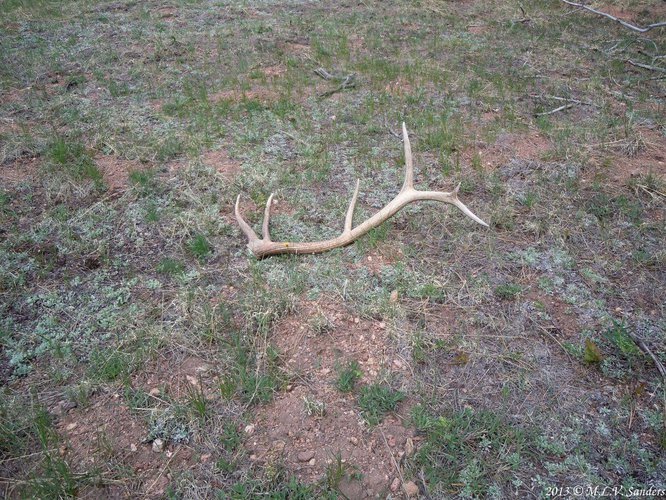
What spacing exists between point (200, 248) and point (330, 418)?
71.5 inches

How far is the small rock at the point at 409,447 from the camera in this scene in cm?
257

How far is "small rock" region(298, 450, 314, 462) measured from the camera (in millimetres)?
2552

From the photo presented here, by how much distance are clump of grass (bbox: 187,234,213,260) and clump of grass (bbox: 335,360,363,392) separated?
156cm

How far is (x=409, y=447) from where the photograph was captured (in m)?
2.60

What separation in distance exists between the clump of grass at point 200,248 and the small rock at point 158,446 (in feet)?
5.21

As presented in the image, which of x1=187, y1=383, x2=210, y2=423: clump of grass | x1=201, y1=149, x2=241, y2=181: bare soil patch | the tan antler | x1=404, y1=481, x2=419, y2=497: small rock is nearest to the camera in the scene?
x1=404, y1=481, x2=419, y2=497: small rock

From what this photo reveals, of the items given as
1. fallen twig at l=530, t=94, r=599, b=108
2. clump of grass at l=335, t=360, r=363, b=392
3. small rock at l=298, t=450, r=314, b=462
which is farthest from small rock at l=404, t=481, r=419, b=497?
fallen twig at l=530, t=94, r=599, b=108

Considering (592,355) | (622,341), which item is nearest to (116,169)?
A: (592,355)

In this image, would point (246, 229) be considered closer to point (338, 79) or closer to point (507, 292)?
point (507, 292)

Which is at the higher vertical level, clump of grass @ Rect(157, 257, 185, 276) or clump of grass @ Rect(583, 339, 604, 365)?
clump of grass @ Rect(157, 257, 185, 276)

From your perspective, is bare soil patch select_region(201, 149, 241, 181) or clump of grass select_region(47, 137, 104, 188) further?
bare soil patch select_region(201, 149, 241, 181)

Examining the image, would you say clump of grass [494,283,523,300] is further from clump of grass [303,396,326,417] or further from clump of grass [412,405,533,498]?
clump of grass [303,396,326,417]

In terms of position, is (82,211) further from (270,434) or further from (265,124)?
(270,434)

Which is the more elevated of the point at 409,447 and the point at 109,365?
the point at 109,365
